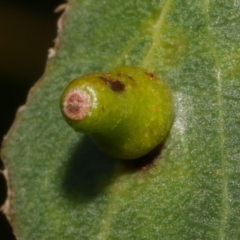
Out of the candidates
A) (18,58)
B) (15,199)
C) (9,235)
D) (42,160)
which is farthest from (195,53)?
(9,235)

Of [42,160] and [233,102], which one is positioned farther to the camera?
[42,160]

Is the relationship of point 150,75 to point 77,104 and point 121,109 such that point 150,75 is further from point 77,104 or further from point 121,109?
point 77,104

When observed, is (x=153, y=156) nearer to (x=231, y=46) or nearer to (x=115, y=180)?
(x=115, y=180)

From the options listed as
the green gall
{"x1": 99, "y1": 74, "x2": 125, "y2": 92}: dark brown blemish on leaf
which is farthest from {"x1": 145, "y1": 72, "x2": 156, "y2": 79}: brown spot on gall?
{"x1": 99, "y1": 74, "x2": 125, "y2": 92}: dark brown blemish on leaf

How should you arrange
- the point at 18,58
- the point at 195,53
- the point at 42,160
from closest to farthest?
1. the point at 195,53
2. the point at 42,160
3. the point at 18,58

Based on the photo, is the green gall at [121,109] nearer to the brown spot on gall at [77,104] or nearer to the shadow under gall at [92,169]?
the brown spot on gall at [77,104]

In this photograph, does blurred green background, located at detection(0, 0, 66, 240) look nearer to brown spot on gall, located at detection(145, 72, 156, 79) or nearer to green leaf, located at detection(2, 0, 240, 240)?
green leaf, located at detection(2, 0, 240, 240)

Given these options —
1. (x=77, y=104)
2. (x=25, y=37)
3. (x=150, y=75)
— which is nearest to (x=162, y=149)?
(x=150, y=75)
